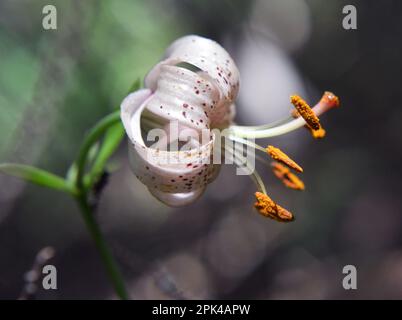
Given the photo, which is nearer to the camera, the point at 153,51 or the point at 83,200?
the point at 83,200

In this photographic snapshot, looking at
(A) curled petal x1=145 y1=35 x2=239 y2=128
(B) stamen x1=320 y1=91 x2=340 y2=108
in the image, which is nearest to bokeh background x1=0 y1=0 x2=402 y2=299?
(A) curled petal x1=145 y1=35 x2=239 y2=128

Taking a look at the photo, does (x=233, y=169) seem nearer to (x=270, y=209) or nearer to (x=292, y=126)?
(x=292, y=126)

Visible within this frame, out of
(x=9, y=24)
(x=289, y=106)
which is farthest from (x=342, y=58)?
(x=9, y=24)

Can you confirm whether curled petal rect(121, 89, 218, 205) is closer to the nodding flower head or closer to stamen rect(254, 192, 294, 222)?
the nodding flower head

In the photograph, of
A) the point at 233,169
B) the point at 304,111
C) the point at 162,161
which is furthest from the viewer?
the point at 233,169

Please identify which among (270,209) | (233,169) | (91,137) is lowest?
(233,169)

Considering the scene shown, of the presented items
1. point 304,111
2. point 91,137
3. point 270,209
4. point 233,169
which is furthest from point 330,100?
point 233,169
